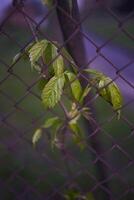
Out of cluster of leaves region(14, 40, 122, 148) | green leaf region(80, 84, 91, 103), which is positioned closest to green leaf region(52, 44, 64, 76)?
cluster of leaves region(14, 40, 122, 148)

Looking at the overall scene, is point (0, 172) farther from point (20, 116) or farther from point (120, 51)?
point (120, 51)

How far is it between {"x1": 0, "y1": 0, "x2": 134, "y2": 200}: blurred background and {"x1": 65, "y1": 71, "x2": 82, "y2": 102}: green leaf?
71 mm

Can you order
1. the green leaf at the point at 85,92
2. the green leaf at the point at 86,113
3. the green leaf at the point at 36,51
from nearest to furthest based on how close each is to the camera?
the green leaf at the point at 36,51, the green leaf at the point at 85,92, the green leaf at the point at 86,113

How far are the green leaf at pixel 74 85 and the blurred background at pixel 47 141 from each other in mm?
71

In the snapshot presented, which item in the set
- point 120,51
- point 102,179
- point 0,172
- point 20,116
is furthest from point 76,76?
point 120,51

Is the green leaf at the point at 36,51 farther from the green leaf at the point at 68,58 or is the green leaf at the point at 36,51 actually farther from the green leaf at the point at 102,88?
the green leaf at the point at 102,88

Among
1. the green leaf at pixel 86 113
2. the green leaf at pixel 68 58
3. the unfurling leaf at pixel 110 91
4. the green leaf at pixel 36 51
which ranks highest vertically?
the green leaf at pixel 36 51

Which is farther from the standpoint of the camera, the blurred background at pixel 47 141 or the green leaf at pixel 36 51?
the blurred background at pixel 47 141

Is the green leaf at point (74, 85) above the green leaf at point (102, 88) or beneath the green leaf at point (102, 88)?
above

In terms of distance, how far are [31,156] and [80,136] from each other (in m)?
1.04

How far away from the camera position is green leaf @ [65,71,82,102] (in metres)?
1.32

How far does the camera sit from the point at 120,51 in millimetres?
4613

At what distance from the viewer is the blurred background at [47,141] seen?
58.3 inches

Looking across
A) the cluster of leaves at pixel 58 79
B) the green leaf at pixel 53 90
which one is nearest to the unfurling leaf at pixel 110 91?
the cluster of leaves at pixel 58 79
